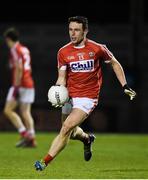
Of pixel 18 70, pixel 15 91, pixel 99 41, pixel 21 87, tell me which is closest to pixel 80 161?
pixel 18 70

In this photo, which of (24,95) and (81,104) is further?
(24,95)

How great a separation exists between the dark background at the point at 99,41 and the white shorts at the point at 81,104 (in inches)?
508

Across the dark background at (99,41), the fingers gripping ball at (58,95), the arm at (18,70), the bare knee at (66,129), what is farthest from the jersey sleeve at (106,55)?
the dark background at (99,41)

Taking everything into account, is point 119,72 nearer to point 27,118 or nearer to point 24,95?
point 27,118

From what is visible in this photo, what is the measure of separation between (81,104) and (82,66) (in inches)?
22.4

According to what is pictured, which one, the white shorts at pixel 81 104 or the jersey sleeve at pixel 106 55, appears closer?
the white shorts at pixel 81 104

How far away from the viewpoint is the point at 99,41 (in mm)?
27703

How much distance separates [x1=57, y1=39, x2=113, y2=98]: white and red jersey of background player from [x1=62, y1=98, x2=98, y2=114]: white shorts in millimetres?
79

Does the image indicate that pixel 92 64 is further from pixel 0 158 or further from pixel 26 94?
pixel 26 94

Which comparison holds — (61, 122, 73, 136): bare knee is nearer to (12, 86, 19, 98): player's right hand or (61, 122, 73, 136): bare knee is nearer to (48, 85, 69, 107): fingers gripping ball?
(48, 85, 69, 107): fingers gripping ball

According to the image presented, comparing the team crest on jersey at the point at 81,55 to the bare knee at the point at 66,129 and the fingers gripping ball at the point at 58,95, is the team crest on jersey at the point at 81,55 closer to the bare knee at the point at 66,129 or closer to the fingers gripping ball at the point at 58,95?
the fingers gripping ball at the point at 58,95

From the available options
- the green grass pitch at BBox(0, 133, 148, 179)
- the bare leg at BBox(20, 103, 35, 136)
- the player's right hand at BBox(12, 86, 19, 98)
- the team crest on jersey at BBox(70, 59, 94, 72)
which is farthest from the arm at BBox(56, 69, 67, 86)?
the player's right hand at BBox(12, 86, 19, 98)

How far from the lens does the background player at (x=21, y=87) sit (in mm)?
17969

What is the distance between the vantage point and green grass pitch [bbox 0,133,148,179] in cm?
1176
